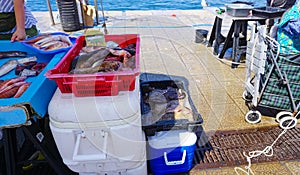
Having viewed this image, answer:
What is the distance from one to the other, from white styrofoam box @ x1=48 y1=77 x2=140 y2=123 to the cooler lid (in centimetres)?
50

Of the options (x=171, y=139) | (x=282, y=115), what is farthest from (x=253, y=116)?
(x=171, y=139)

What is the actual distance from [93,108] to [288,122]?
6.56 feet

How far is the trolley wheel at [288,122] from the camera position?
218 centimetres

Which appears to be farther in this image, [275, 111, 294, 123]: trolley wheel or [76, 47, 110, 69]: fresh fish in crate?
[275, 111, 294, 123]: trolley wheel

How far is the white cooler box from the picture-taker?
47.9 inches

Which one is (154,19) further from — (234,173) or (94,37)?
(234,173)

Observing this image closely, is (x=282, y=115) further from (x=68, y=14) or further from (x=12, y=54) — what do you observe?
(x=68, y=14)

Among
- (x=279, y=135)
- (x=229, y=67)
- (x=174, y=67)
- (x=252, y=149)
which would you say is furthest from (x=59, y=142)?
(x=229, y=67)

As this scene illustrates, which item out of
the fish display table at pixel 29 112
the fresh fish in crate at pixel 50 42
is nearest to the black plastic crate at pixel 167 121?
the fish display table at pixel 29 112

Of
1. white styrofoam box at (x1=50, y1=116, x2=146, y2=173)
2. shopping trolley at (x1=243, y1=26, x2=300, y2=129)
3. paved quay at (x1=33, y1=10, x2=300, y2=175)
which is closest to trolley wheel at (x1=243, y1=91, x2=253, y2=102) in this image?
paved quay at (x1=33, y1=10, x2=300, y2=175)

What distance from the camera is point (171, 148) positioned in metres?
1.66

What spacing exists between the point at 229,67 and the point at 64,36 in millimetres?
2705

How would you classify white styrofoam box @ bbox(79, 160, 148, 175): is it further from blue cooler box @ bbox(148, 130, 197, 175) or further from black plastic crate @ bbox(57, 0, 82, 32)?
black plastic crate @ bbox(57, 0, 82, 32)

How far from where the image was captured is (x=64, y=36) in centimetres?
193
